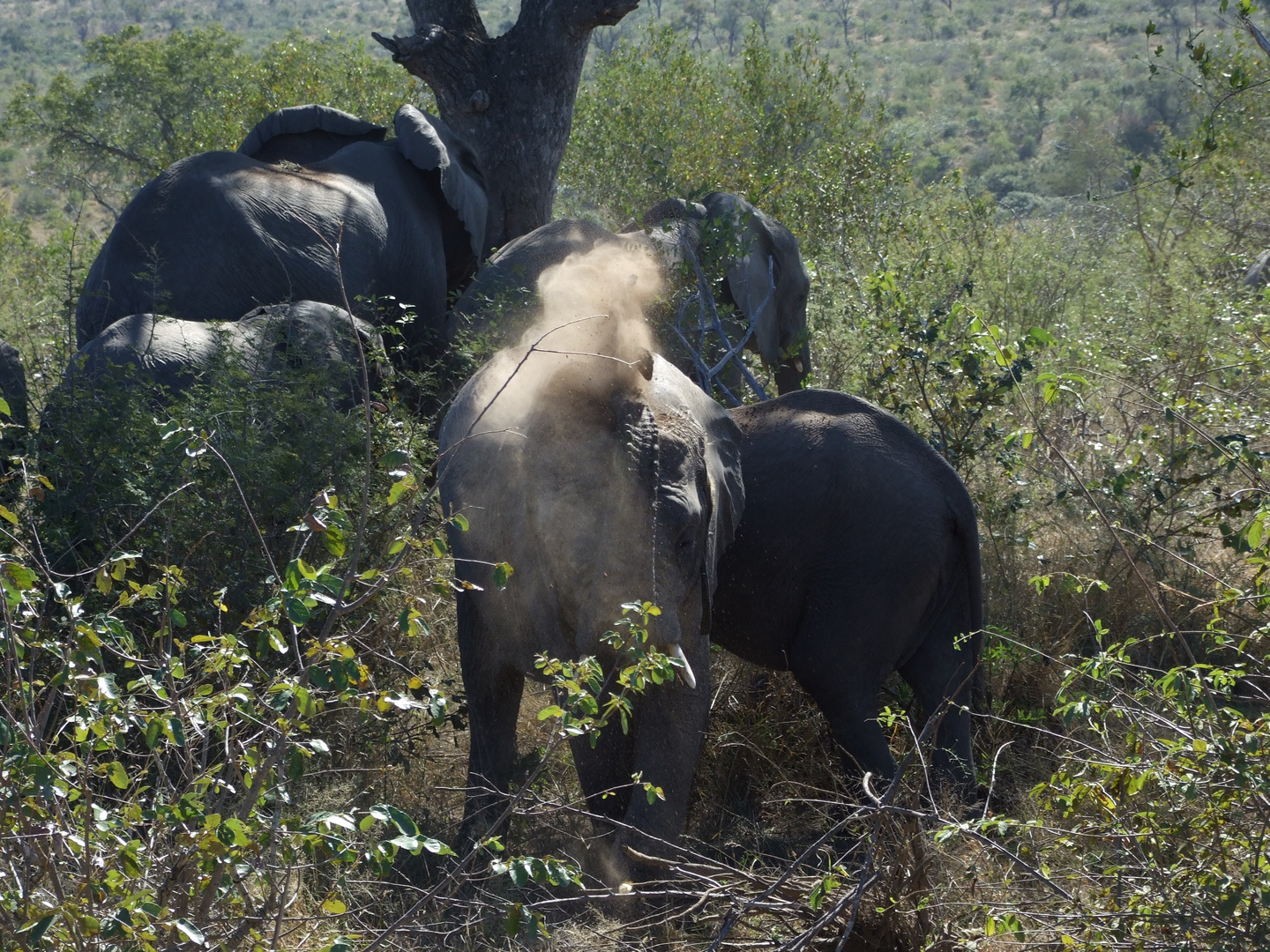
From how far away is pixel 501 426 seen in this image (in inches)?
157

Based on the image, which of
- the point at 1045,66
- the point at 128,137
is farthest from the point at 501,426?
the point at 1045,66

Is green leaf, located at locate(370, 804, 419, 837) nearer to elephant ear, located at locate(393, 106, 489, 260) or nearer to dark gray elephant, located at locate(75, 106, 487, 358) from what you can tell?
dark gray elephant, located at locate(75, 106, 487, 358)

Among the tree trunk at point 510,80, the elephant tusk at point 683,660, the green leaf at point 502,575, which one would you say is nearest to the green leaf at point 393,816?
the green leaf at point 502,575

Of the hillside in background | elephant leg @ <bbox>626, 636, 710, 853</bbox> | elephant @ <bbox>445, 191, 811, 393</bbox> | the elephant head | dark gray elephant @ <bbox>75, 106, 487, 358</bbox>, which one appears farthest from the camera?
the hillside in background

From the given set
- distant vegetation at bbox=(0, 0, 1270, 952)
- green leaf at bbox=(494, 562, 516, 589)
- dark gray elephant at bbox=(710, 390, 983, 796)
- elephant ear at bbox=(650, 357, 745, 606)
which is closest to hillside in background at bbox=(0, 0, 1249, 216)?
distant vegetation at bbox=(0, 0, 1270, 952)

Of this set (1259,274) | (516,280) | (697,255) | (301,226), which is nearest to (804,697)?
(516,280)

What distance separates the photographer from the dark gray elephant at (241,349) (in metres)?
5.33

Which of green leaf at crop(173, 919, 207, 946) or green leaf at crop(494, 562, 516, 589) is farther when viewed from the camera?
green leaf at crop(494, 562, 516, 589)

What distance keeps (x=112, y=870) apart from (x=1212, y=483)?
222 inches

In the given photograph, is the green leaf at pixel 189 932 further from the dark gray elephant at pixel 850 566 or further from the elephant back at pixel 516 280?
the elephant back at pixel 516 280

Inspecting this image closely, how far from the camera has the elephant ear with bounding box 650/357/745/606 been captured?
13.1 ft

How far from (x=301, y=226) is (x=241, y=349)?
2198mm

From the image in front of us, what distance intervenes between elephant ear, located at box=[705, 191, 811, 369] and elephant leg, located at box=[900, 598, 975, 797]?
2.94 meters

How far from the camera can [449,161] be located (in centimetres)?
877
